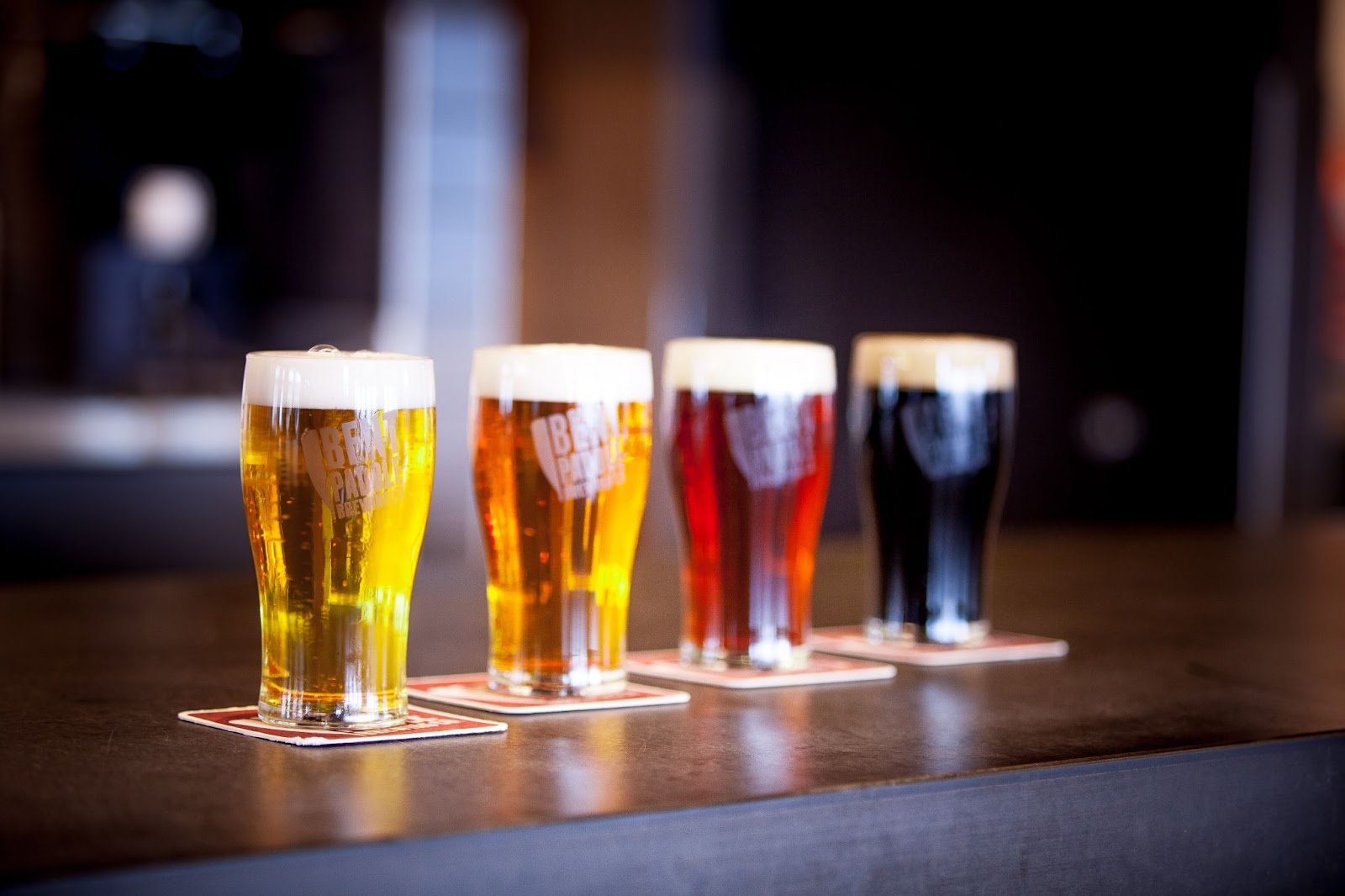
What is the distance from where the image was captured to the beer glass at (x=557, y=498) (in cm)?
95

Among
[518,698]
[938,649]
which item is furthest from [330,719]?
[938,649]

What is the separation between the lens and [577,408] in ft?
3.11

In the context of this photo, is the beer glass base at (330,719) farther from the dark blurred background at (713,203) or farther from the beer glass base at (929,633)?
the dark blurred background at (713,203)

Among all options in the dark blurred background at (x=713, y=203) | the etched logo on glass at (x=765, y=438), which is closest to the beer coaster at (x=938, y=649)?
the etched logo on glass at (x=765, y=438)

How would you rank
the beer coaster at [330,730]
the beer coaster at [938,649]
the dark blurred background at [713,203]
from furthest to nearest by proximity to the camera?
1. the dark blurred background at [713,203]
2. the beer coaster at [938,649]
3. the beer coaster at [330,730]

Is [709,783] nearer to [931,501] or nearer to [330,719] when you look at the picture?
[330,719]

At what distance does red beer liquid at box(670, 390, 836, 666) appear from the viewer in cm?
107

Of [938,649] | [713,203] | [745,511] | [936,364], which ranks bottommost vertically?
[938,649]

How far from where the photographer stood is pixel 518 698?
94cm

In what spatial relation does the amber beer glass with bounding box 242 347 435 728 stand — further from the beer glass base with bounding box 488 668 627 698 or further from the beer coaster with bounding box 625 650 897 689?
the beer coaster with bounding box 625 650 897 689

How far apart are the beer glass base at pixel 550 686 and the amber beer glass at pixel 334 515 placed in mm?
106

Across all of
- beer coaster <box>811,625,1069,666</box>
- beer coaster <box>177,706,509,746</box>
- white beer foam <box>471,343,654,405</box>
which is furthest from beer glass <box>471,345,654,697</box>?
beer coaster <box>811,625,1069,666</box>

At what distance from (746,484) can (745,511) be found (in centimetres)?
2

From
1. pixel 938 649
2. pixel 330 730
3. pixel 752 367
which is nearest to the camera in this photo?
pixel 330 730
